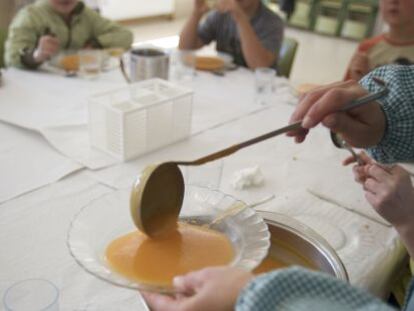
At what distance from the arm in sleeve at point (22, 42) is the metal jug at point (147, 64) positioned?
1.52 feet

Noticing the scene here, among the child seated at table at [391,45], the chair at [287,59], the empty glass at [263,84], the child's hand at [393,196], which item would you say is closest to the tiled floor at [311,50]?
the chair at [287,59]

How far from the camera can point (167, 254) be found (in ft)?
1.83

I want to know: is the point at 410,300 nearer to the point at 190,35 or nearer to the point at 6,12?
the point at 190,35

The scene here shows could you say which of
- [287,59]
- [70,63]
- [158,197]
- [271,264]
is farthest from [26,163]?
[287,59]

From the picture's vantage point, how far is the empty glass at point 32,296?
0.60 metres

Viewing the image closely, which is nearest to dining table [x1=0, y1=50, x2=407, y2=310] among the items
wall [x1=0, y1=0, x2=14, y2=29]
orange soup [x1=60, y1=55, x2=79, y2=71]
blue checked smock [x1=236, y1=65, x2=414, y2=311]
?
orange soup [x1=60, y1=55, x2=79, y2=71]

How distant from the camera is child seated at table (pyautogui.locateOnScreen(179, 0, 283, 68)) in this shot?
1.78 meters

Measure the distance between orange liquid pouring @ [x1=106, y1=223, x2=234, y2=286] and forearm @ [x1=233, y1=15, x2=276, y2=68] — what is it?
1297mm

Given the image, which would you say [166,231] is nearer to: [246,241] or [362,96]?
[246,241]

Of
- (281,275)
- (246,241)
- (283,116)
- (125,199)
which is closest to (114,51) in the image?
(283,116)

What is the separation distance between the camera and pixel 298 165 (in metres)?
1.05

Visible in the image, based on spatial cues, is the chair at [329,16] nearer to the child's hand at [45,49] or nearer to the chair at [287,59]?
the chair at [287,59]

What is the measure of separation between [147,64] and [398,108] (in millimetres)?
808

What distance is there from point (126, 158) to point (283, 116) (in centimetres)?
58
